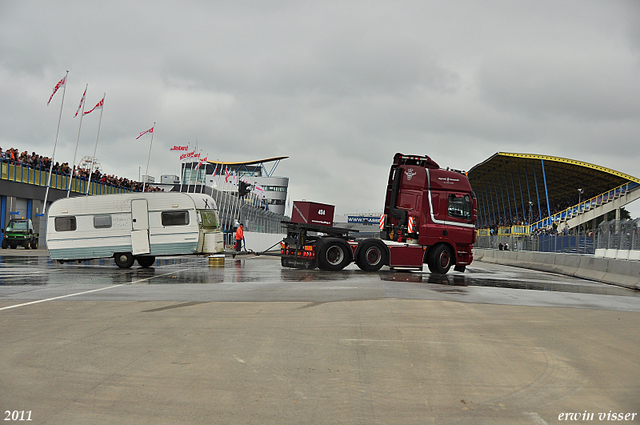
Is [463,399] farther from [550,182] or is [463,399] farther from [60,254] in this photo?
[550,182]

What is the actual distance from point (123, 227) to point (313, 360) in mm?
16161

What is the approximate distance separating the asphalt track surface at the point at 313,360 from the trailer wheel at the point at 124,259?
379 inches

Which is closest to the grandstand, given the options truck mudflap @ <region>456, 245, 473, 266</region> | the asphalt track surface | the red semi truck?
truck mudflap @ <region>456, 245, 473, 266</region>

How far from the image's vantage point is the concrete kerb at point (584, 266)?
18.5 m

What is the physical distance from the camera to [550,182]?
77.9 metres

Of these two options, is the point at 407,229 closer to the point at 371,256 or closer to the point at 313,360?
the point at 371,256

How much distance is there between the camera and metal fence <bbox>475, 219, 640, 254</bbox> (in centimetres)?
2036

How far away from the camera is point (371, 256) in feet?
66.4

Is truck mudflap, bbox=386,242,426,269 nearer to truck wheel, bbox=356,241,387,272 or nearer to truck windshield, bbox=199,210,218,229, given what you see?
truck wheel, bbox=356,241,387,272

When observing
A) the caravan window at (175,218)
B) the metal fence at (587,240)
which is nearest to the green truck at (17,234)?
the caravan window at (175,218)

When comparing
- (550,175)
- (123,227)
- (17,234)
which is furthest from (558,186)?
(123,227)

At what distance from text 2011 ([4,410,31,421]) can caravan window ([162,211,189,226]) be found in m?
16.7

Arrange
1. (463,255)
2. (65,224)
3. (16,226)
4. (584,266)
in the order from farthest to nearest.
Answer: (16,226)
(584,266)
(463,255)
(65,224)

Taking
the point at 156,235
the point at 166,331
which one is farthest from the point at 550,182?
the point at 166,331
